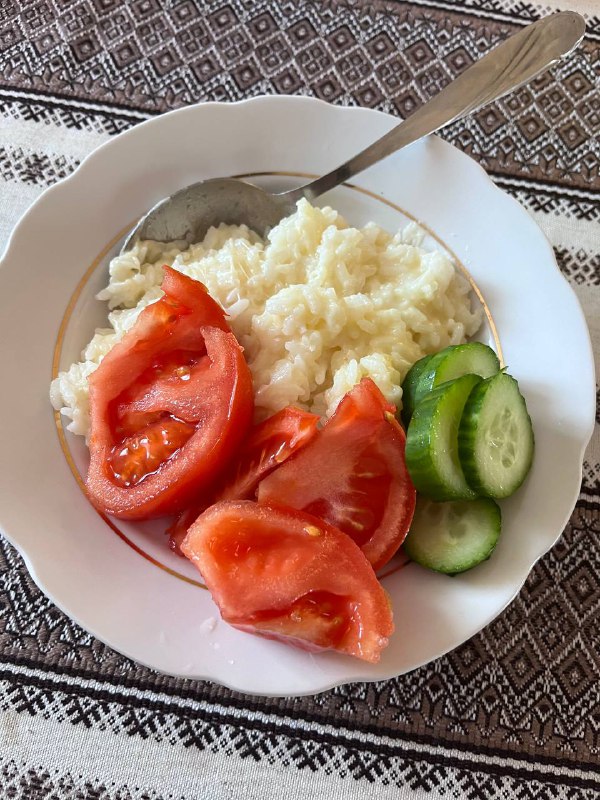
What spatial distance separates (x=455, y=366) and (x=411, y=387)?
174 millimetres

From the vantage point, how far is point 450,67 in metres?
3.18

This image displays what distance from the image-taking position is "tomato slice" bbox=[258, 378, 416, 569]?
217 cm

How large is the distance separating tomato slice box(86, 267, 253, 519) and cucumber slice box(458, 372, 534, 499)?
704 millimetres

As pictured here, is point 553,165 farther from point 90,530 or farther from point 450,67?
point 90,530

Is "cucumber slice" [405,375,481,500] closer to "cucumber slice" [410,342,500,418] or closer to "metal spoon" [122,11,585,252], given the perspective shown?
A: "cucumber slice" [410,342,500,418]

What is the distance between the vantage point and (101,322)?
2590 mm

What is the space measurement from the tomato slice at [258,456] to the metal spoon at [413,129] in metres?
0.86

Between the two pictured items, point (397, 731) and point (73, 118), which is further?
point (73, 118)

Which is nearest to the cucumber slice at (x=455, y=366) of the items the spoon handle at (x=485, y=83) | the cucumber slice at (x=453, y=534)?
the cucumber slice at (x=453, y=534)

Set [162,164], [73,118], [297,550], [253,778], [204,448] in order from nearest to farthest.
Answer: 1. [297,550]
2. [204,448]
3. [253,778]
4. [162,164]
5. [73,118]

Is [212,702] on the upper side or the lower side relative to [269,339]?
lower

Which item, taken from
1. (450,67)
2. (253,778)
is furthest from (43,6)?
(253,778)

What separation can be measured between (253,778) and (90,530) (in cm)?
98

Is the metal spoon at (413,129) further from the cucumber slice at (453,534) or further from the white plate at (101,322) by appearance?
the cucumber slice at (453,534)
